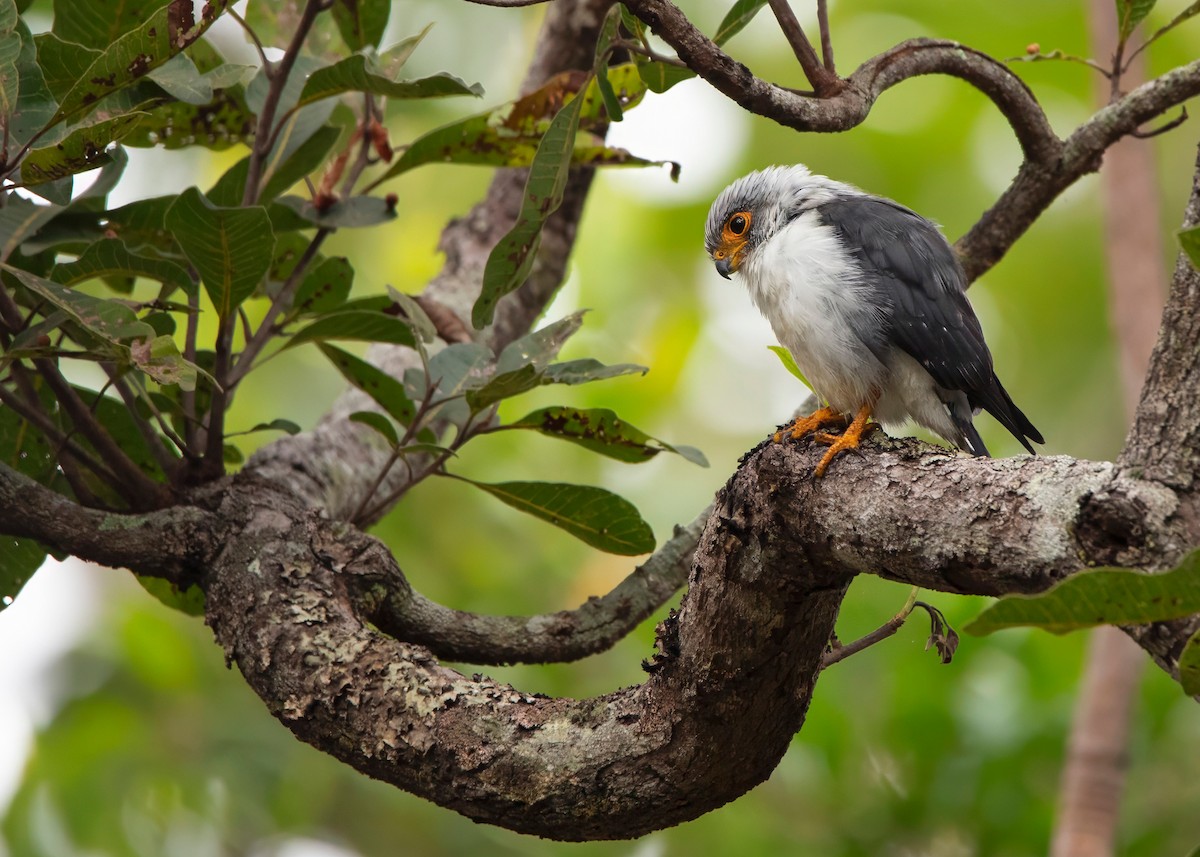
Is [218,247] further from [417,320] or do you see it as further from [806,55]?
[806,55]

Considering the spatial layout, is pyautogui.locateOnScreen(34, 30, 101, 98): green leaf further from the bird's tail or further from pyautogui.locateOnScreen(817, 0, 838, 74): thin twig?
the bird's tail

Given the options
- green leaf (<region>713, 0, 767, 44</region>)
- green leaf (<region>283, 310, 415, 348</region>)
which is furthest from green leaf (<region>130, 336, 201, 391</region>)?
green leaf (<region>713, 0, 767, 44</region>)

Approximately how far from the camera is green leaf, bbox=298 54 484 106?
2.47m

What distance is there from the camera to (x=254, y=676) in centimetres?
231

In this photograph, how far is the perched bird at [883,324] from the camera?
9.00ft

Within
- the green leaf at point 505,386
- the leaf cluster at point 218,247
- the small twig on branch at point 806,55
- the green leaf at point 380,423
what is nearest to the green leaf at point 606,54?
the leaf cluster at point 218,247

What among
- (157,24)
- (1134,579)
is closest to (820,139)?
(157,24)

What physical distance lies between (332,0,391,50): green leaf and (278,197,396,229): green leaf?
489 millimetres

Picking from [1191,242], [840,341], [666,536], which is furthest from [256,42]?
[666,536]

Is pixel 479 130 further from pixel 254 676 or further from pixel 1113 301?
pixel 1113 301

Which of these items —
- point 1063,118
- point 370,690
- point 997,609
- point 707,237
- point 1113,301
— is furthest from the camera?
point 1063,118

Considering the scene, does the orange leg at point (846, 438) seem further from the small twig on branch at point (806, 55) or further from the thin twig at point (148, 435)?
the thin twig at point (148, 435)

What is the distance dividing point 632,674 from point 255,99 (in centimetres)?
355

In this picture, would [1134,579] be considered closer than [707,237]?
Yes
